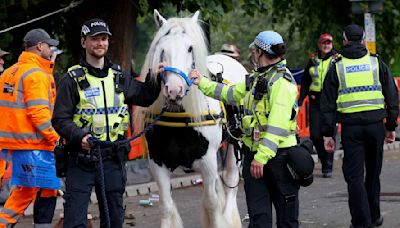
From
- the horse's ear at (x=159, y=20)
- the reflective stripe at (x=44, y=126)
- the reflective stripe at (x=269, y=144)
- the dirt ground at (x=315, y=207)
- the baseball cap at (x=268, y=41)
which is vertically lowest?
the dirt ground at (x=315, y=207)

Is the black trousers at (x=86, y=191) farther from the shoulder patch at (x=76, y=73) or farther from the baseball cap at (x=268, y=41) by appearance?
the baseball cap at (x=268, y=41)

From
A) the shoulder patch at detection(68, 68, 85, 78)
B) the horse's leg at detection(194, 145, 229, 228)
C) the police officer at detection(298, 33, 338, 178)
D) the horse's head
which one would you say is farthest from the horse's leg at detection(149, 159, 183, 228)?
the police officer at detection(298, 33, 338, 178)

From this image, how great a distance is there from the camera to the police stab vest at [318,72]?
13.7 meters

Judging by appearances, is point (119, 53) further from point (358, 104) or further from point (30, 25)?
point (358, 104)

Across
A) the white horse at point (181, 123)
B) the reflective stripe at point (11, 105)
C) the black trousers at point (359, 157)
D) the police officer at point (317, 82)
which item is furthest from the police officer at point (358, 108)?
the police officer at point (317, 82)

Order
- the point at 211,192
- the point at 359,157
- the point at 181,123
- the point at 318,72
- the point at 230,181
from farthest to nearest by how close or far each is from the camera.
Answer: the point at 318,72 → the point at 230,181 → the point at 359,157 → the point at 211,192 → the point at 181,123

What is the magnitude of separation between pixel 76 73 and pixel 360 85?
125 inches

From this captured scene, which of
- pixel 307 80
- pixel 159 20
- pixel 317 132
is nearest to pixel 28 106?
pixel 159 20

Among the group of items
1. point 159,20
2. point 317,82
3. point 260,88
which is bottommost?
point 260,88

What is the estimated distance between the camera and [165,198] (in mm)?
8258

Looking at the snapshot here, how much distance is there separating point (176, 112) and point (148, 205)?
3665 millimetres

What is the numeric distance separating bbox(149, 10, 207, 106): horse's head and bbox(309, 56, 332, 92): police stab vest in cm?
561

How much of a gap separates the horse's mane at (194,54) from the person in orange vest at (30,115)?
1055 mm

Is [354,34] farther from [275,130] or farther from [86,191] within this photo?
[86,191]
